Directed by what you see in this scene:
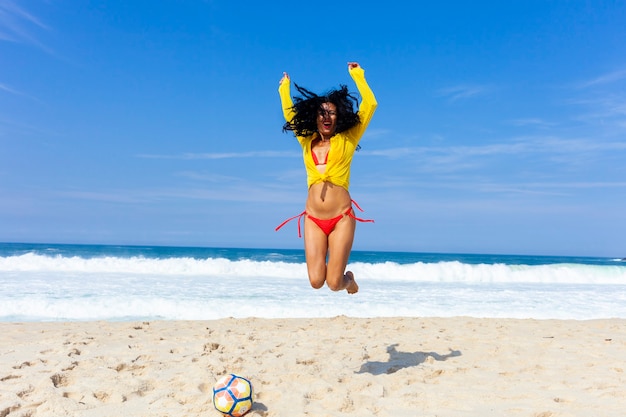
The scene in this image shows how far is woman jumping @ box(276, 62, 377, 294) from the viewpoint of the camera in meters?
5.18

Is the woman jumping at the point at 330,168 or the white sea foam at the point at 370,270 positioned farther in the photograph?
the white sea foam at the point at 370,270

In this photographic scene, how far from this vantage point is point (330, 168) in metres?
5.16

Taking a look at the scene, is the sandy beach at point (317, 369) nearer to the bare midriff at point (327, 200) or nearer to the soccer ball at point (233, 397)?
the soccer ball at point (233, 397)

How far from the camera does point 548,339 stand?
7.90 m

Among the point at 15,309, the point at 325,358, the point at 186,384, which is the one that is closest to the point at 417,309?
the point at 325,358

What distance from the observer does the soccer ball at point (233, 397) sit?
411 cm

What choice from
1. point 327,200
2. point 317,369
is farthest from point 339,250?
point 317,369

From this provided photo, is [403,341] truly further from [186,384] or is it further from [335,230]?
[186,384]

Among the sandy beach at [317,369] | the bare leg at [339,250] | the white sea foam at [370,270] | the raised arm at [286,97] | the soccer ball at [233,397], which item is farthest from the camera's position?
the white sea foam at [370,270]

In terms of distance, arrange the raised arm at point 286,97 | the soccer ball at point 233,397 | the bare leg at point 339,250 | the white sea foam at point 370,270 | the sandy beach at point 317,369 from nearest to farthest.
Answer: the soccer ball at point 233,397 < the sandy beach at point 317,369 < the bare leg at point 339,250 < the raised arm at point 286,97 < the white sea foam at point 370,270

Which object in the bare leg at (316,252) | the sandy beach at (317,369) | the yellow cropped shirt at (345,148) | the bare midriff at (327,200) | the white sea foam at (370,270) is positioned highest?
the yellow cropped shirt at (345,148)

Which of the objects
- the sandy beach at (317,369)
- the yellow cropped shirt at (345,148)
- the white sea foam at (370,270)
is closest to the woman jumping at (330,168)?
the yellow cropped shirt at (345,148)

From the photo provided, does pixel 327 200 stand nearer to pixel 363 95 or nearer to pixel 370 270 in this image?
pixel 363 95

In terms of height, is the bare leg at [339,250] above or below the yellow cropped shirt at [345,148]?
below
